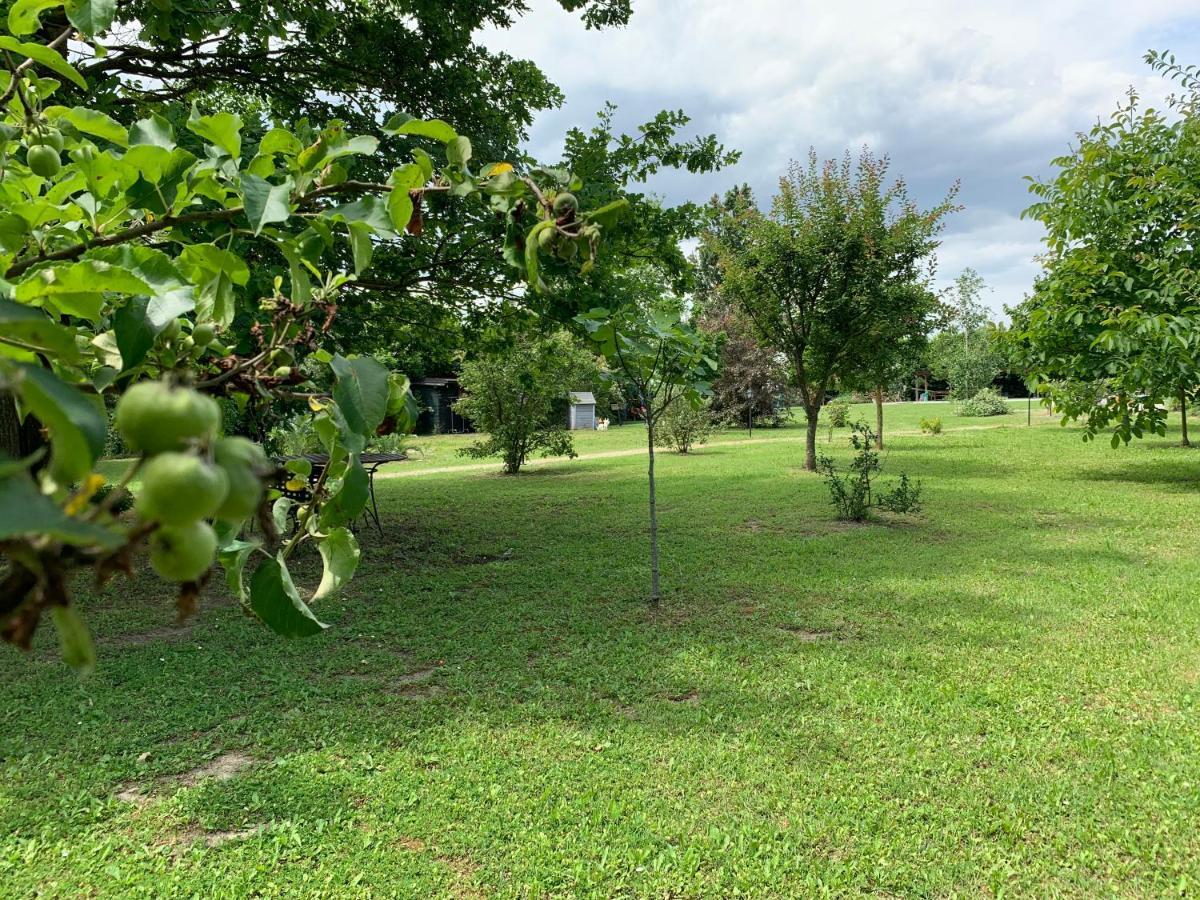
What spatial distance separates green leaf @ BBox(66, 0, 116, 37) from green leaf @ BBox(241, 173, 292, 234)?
Answer: 55 cm

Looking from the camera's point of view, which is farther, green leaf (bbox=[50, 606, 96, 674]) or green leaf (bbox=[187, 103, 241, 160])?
green leaf (bbox=[187, 103, 241, 160])

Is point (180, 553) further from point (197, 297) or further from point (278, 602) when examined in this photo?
point (197, 297)

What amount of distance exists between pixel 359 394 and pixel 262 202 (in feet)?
0.74

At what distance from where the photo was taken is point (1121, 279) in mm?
10383

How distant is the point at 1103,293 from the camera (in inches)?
426

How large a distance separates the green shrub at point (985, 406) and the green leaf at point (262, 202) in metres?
39.6

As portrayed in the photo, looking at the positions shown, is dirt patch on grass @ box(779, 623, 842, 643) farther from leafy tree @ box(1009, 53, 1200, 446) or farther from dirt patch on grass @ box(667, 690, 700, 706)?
leafy tree @ box(1009, 53, 1200, 446)

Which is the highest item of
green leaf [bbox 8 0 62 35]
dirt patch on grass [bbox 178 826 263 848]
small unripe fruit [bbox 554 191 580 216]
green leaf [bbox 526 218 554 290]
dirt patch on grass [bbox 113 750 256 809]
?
green leaf [bbox 8 0 62 35]

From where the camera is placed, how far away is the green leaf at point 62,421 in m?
0.27

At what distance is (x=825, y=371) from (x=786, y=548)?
22.2ft

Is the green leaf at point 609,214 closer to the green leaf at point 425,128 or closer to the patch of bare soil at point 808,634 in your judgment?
the green leaf at point 425,128

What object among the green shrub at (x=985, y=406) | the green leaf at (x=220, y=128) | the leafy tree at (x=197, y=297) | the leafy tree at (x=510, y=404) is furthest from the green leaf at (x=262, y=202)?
the green shrub at (x=985, y=406)

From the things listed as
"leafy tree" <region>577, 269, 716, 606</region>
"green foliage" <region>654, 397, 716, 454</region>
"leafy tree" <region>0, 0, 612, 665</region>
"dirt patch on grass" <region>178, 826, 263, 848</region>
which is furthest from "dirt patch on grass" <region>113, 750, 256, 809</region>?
"green foliage" <region>654, 397, 716, 454</region>

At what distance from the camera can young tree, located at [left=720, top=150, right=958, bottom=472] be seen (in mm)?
12977
